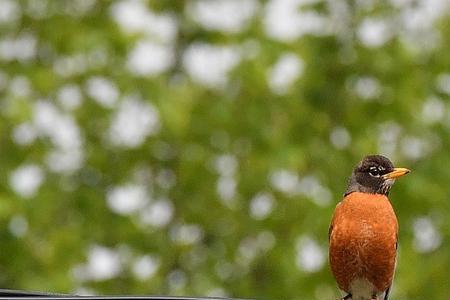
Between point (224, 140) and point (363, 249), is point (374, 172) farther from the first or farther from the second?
point (224, 140)

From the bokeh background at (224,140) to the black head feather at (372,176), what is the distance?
6656 mm

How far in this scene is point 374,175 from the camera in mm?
6629

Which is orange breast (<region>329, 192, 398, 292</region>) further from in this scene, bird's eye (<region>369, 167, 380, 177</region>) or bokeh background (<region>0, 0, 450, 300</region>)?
bokeh background (<region>0, 0, 450, 300</region>)

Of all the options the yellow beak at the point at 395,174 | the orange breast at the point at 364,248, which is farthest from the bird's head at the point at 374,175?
the orange breast at the point at 364,248

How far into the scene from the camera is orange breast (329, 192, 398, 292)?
588 cm

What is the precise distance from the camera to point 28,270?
13.2 metres

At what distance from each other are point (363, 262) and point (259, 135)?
327 inches

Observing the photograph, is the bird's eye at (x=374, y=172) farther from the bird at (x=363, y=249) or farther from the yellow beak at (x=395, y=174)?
the bird at (x=363, y=249)

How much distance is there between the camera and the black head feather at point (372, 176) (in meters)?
6.48

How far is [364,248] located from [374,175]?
0.80 metres

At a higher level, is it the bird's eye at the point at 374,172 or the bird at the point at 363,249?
the bird's eye at the point at 374,172

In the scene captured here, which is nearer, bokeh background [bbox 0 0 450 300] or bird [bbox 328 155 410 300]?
bird [bbox 328 155 410 300]

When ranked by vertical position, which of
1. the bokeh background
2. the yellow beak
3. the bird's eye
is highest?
the bokeh background

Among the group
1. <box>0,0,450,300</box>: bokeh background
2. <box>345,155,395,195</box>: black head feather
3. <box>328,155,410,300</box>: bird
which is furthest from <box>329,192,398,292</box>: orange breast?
<box>0,0,450,300</box>: bokeh background
